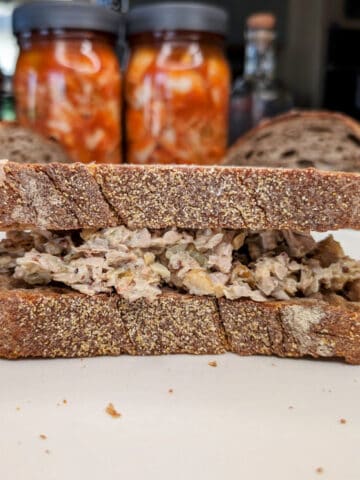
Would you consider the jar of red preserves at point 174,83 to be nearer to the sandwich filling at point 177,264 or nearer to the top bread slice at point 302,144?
the top bread slice at point 302,144

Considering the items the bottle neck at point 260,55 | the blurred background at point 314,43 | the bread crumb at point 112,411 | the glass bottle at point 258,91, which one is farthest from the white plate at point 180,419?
the blurred background at point 314,43

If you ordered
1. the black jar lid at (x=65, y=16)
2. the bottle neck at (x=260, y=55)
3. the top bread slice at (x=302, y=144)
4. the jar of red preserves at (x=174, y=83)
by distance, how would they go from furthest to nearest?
the bottle neck at (x=260, y=55), the top bread slice at (x=302, y=144), the jar of red preserves at (x=174, y=83), the black jar lid at (x=65, y=16)

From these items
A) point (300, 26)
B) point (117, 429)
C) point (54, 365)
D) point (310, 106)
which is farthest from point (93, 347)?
point (300, 26)

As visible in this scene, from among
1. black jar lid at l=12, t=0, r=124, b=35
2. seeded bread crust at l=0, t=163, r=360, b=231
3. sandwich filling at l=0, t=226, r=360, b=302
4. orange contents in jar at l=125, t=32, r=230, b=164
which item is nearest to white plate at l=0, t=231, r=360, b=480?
sandwich filling at l=0, t=226, r=360, b=302

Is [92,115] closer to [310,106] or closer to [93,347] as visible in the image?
[93,347]

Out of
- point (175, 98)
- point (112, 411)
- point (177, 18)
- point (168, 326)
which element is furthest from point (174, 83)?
point (112, 411)

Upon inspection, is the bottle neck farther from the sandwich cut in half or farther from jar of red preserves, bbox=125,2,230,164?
the sandwich cut in half
